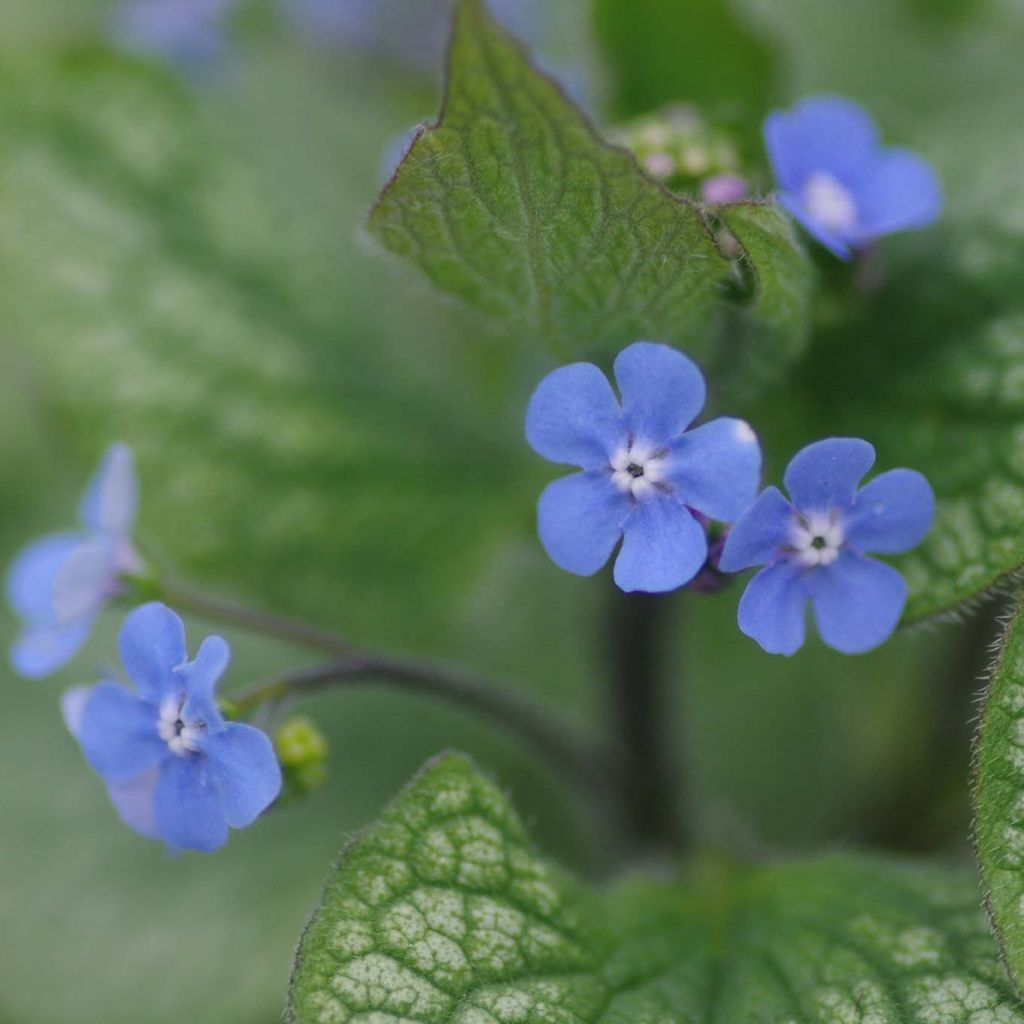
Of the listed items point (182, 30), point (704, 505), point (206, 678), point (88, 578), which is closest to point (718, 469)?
point (704, 505)

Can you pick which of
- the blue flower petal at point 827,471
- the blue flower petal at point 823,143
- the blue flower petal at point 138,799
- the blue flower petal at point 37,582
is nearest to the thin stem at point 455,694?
the blue flower petal at point 138,799

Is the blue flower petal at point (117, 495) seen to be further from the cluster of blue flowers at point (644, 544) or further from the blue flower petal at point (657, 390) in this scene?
the blue flower petal at point (657, 390)

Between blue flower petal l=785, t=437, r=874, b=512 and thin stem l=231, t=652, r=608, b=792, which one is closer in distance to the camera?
blue flower petal l=785, t=437, r=874, b=512

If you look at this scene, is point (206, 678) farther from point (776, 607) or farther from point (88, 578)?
point (776, 607)

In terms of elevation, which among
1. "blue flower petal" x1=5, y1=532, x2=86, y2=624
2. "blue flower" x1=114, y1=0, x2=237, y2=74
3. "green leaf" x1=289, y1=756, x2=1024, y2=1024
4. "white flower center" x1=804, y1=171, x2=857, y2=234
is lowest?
"green leaf" x1=289, y1=756, x2=1024, y2=1024

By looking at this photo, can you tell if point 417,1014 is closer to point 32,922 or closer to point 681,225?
point 681,225

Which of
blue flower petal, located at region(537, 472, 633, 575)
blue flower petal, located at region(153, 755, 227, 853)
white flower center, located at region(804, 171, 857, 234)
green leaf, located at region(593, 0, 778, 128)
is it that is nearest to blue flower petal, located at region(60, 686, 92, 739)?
blue flower petal, located at region(153, 755, 227, 853)

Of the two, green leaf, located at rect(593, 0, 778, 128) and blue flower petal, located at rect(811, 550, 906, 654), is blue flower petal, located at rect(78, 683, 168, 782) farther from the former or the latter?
green leaf, located at rect(593, 0, 778, 128)
